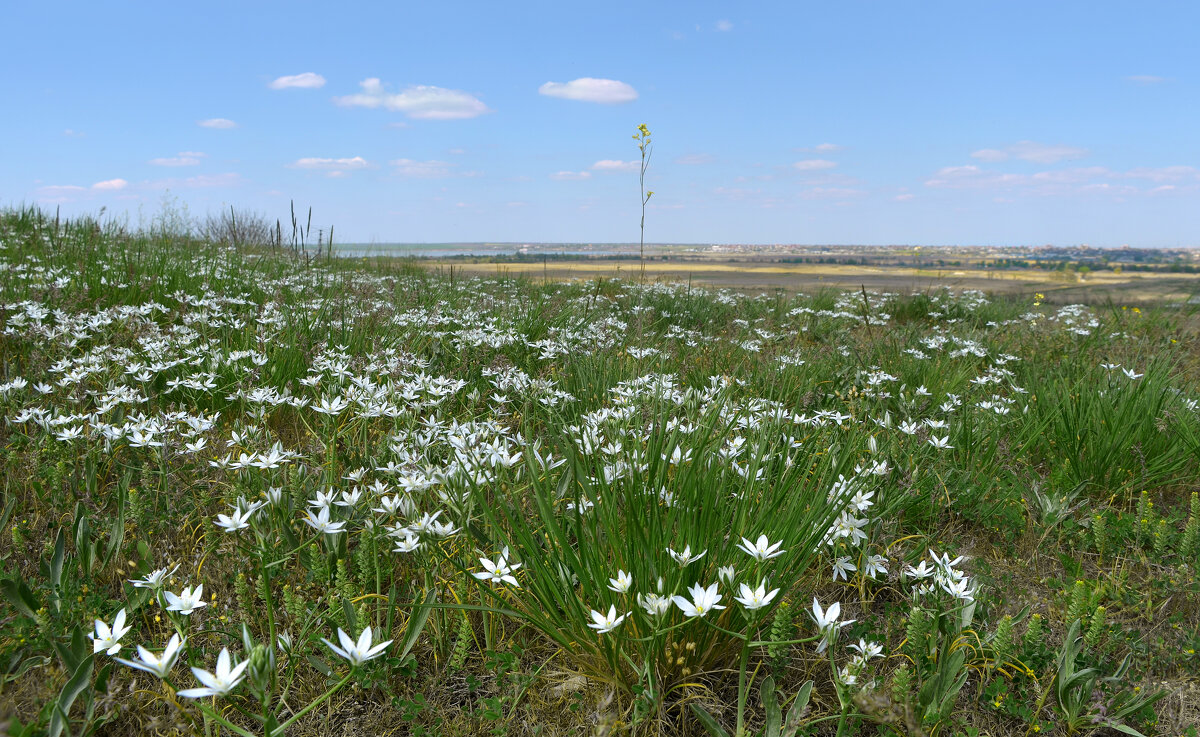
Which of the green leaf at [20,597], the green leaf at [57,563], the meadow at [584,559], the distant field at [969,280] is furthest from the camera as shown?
the distant field at [969,280]

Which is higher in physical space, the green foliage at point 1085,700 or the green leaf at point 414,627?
the green leaf at point 414,627

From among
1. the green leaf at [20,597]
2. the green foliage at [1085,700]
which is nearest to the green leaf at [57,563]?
the green leaf at [20,597]

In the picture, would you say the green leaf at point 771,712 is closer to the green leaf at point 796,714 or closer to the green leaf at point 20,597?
the green leaf at point 796,714

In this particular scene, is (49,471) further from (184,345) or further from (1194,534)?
(1194,534)

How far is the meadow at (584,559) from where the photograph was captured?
6.12ft

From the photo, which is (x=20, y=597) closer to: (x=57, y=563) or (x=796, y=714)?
(x=57, y=563)

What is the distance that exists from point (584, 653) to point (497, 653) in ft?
0.86

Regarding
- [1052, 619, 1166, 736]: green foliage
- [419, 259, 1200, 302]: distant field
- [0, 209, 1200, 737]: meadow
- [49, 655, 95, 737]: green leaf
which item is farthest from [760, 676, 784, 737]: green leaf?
[419, 259, 1200, 302]: distant field

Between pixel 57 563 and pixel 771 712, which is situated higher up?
pixel 57 563

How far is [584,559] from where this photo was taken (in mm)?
1994

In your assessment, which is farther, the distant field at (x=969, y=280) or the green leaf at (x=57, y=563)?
the distant field at (x=969, y=280)

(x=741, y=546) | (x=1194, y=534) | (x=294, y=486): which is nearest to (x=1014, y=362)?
(x=1194, y=534)

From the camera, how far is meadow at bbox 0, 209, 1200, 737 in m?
1.86

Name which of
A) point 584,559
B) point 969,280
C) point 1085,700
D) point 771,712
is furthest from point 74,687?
point 969,280
